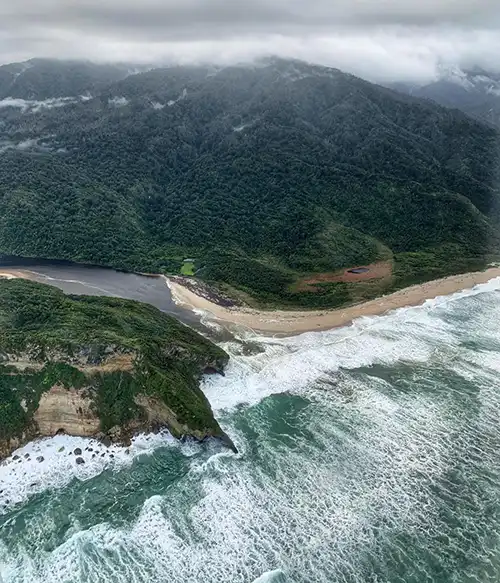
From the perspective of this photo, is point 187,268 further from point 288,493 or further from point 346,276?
point 288,493

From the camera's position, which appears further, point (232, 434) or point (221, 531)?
point (232, 434)

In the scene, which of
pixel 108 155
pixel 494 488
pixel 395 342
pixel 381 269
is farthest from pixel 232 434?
pixel 108 155

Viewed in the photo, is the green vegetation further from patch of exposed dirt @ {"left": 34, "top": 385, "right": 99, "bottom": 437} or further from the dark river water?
patch of exposed dirt @ {"left": 34, "top": 385, "right": 99, "bottom": 437}

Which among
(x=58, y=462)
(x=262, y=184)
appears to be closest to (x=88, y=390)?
(x=58, y=462)

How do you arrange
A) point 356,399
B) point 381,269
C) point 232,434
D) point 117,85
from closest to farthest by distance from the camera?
point 232,434 < point 356,399 < point 381,269 < point 117,85

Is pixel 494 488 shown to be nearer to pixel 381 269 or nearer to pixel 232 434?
pixel 232 434

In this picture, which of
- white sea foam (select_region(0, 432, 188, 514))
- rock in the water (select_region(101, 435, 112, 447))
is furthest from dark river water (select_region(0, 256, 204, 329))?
white sea foam (select_region(0, 432, 188, 514))
